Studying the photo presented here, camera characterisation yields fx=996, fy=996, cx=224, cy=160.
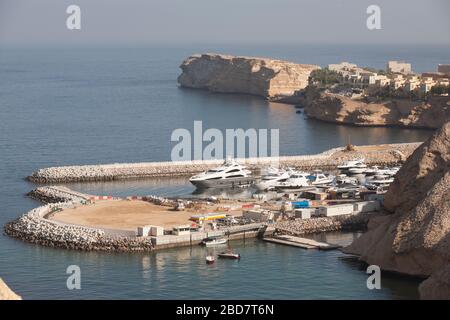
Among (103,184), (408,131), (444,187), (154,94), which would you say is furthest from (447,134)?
(154,94)

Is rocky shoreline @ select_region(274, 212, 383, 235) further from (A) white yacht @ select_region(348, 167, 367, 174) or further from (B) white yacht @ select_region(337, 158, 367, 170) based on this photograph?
(B) white yacht @ select_region(337, 158, 367, 170)

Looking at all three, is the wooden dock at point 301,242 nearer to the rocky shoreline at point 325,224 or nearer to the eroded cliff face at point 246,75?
the rocky shoreline at point 325,224

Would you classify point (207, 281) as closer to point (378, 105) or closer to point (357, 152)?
point (357, 152)

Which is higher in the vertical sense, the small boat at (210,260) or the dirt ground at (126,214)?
the dirt ground at (126,214)

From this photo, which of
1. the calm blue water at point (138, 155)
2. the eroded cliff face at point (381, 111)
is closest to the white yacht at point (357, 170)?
the calm blue water at point (138, 155)

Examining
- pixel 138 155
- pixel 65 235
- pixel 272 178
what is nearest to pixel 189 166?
pixel 272 178

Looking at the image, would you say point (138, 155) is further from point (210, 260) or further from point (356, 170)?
point (210, 260)

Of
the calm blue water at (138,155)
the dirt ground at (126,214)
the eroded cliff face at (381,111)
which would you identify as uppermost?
the eroded cliff face at (381,111)
